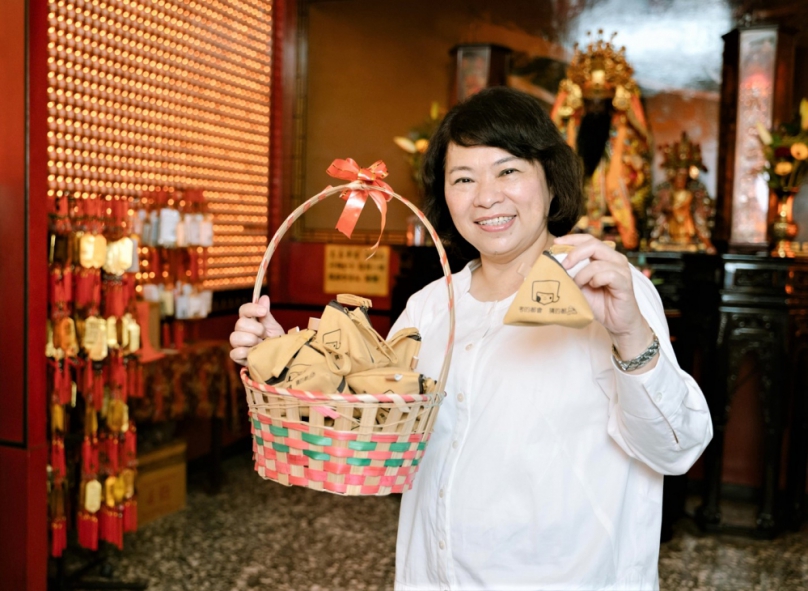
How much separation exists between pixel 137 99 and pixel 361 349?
10.1 ft

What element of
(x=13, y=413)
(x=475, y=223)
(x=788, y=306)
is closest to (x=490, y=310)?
(x=475, y=223)

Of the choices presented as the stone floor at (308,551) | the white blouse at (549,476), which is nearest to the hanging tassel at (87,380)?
the stone floor at (308,551)

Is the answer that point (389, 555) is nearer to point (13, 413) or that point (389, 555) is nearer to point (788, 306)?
point (13, 413)

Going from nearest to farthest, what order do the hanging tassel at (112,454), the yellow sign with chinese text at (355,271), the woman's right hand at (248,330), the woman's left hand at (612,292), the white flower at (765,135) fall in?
the woman's left hand at (612,292) < the woman's right hand at (248,330) < the hanging tassel at (112,454) < the white flower at (765,135) < the yellow sign with chinese text at (355,271)

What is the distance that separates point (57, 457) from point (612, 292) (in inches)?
99.2

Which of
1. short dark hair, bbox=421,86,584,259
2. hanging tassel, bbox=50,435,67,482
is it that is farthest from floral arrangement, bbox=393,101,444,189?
short dark hair, bbox=421,86,584,259

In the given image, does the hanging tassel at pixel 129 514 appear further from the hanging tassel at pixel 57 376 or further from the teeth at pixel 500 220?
the teeth at pixel 500 220

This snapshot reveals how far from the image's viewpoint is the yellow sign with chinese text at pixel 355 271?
17.5ft

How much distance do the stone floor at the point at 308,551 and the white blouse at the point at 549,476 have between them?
6.89ft

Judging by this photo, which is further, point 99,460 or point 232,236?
point 232,236

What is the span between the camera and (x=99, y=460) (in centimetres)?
321

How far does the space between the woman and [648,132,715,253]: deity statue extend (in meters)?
3.25

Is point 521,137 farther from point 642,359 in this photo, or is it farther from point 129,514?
point 129,514

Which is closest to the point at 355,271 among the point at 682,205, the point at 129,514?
the point at 682,205
